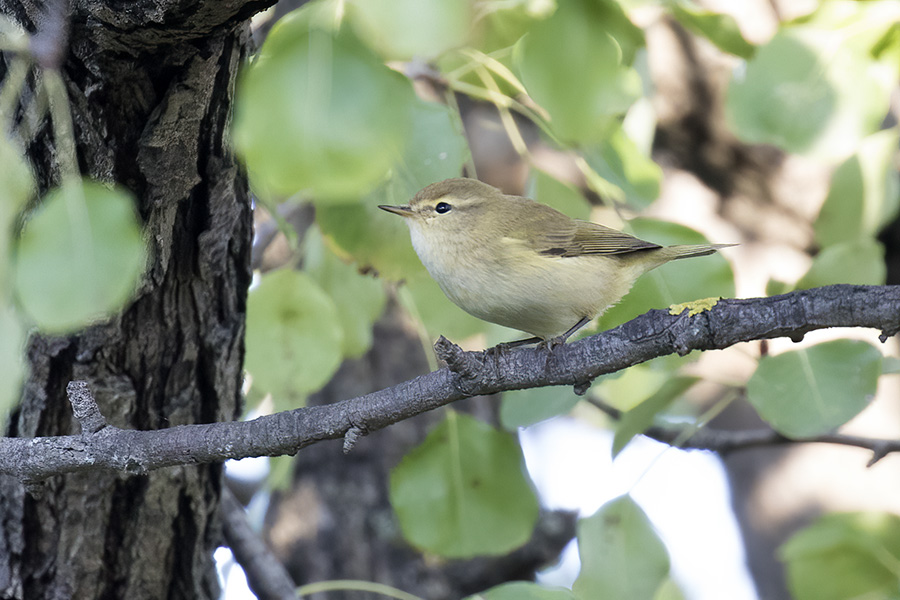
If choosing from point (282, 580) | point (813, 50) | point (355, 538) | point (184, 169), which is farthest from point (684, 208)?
point (184, 169)

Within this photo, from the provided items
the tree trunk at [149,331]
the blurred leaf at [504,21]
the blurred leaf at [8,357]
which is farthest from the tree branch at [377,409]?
the blurred leaf at [504,21]

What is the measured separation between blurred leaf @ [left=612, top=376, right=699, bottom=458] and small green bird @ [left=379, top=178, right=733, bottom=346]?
276 millimetres

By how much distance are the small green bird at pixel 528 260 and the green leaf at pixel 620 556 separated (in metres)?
0.47

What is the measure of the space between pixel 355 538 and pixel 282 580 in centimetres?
145

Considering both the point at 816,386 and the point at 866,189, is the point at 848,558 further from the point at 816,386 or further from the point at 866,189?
the point at 866,189

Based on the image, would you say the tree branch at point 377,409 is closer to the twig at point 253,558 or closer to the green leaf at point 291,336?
the green leaf at point 291,336

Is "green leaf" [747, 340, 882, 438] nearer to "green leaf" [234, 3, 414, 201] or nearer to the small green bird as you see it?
the small green bird

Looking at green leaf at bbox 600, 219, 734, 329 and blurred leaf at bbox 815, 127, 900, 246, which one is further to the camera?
blurred leaf at bbox 815, 127, 900, 246

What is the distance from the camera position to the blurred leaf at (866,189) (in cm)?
221

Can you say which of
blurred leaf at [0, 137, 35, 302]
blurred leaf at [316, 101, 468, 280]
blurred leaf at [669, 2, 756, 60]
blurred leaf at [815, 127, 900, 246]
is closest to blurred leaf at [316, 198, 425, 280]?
blurred leaf at [316, 101, 468, 280]

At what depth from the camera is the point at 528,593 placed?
173 centimetres

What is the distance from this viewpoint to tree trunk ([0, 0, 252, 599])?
1544 millimetres

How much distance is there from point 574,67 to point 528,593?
1125mm

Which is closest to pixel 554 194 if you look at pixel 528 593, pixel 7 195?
pixel 528 593
